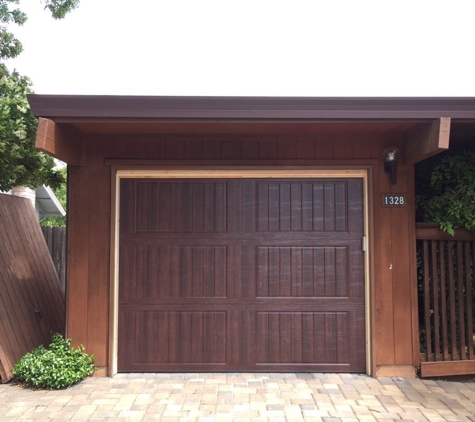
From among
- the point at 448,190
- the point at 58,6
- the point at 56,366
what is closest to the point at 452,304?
the point at 448,190

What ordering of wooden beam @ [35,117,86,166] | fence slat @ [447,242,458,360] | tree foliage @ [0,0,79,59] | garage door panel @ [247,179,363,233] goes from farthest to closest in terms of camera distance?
tree foliage @ [0,0,79,59] → garage door panel @ [247,179,363,233] → fence slat @ [447,242,458,360] → wooden beam @ [35,117,86,166]

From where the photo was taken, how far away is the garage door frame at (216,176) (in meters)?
4.70

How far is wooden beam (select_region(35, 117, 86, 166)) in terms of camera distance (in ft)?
12.9

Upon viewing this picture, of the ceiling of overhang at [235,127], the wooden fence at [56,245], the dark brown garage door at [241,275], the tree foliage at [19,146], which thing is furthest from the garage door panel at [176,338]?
the wooden fence at [56,245]

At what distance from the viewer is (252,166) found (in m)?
4.75

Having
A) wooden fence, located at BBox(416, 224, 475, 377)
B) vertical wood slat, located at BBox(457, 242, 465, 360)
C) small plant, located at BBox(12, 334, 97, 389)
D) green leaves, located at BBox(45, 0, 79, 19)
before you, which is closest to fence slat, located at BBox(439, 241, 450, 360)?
wooden fence, located at BBox(416, 224, 475, 377)

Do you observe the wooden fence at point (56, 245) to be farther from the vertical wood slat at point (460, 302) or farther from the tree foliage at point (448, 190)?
the vertical wood slat at point (460, 302)

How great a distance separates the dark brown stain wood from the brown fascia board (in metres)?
1.99

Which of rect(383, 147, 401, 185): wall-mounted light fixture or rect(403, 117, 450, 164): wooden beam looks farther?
rect(383, 147, 401, 185): wall-mounted light fixture

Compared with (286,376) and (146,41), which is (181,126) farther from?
(146,41)

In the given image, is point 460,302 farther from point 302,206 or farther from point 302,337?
point 302,206

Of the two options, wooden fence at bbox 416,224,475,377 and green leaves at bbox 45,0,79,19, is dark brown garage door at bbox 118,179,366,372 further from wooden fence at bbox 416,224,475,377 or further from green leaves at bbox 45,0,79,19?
green leaves at bbox 45,0,79,19

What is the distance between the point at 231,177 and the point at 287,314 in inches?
58.3

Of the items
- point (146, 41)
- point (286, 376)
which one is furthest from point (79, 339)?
point (146, 41)
